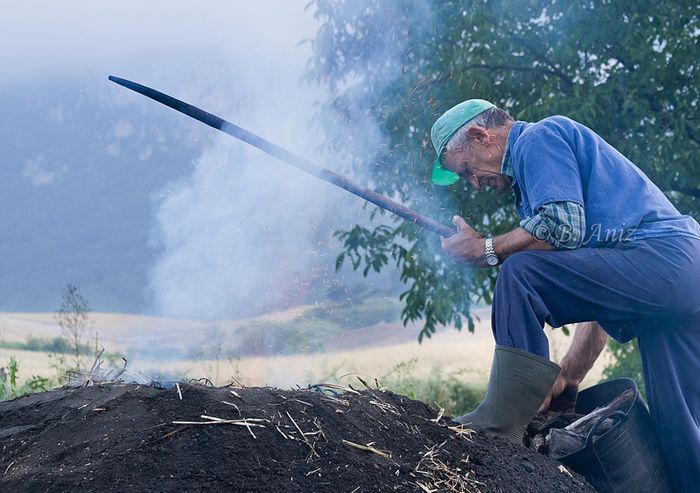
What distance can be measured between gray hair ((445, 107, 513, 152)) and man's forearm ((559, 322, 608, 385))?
112 cm

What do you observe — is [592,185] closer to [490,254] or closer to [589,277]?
[589,277]

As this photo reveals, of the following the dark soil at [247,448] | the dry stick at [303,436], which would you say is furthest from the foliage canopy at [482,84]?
the dry stick at [303,436]

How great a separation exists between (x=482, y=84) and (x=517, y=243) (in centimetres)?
375

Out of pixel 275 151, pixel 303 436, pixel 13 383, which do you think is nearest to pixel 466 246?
pixel 275 151

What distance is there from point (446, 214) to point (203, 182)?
7.30 feet

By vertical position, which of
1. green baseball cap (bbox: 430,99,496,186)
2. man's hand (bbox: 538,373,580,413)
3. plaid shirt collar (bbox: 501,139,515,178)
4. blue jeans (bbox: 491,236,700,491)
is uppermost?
green baseball cap (bbox: 430,99,496,186)

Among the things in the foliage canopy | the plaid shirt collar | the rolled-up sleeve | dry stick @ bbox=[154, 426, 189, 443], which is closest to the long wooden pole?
the plaid shirt collar

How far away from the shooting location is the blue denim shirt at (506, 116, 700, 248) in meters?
3.35

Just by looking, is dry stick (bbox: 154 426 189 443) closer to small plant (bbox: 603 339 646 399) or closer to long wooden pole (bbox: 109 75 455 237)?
long wooden pole (bbox: 109 75 455 237)

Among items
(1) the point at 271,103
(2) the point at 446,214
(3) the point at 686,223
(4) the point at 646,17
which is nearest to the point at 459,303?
(2) the point at 446,214

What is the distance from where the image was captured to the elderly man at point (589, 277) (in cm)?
329

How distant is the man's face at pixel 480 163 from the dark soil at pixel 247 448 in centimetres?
115

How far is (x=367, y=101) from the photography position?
24.4 ft

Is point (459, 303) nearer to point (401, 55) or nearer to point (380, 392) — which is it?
point (401, 55)
